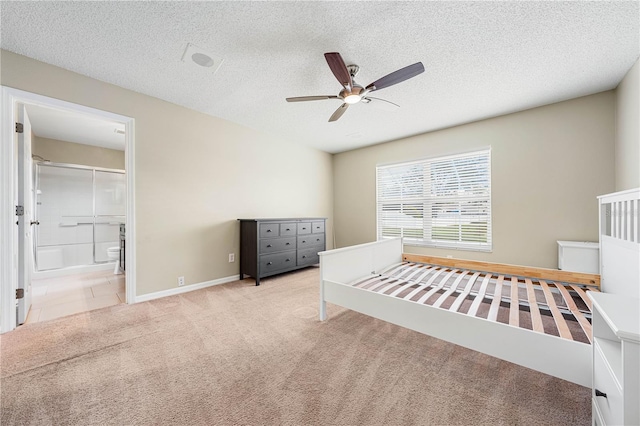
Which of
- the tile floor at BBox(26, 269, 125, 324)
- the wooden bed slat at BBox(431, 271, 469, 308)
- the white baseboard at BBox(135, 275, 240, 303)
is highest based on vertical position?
the wooden bed slat at BBox(431, 271, 469, 308)

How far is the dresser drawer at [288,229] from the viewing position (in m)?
3.77

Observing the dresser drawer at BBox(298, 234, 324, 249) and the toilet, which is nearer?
the dresser drawer at BBox(298, 234, 324, 249)

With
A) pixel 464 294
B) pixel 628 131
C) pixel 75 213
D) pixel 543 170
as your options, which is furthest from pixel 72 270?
pixel 628 131

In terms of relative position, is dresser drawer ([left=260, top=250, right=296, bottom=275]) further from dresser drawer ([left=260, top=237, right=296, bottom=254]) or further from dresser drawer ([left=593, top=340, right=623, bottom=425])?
dresser drawer ([left=593, top=340, right=623, bottom=425])

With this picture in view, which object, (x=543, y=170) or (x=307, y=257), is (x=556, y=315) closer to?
(x=543, y=170)

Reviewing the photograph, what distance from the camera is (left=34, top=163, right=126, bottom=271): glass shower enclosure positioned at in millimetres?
4262

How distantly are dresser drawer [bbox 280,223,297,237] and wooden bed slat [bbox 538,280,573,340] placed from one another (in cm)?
300

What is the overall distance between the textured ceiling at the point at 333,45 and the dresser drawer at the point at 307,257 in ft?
7.58

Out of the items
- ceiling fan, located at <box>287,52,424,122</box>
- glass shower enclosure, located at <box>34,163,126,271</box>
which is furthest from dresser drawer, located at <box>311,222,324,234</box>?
glass shower enclosure, located at <box>34,163,126,271</box>

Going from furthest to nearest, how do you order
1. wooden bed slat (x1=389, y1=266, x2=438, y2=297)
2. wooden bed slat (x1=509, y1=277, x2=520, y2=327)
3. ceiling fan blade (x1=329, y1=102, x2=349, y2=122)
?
ceiling fan blade (x1=329, y1=102, x2=349, y2=122), wooden bed slat (x1=389, y1=266, x2=438, y2=297), wooden bed slat (x1=509, y1=277, x2=520, y2=327)

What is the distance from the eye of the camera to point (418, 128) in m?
3.93

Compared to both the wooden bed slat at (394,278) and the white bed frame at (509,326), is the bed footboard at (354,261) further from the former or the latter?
the wooden bed slat at (394,278)

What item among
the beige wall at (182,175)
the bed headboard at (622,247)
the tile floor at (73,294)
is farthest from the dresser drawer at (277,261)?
the bed headboard at (622,247)

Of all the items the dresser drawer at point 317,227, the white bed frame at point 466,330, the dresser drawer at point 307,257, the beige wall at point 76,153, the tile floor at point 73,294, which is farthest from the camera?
the dresser drawer at point 317,227
